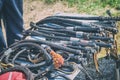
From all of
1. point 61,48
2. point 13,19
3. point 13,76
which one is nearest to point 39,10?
point 13,19

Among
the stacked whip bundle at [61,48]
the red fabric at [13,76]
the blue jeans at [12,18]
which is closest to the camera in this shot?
the red fabric at [13,76]

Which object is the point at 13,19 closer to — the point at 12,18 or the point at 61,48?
the point at 12,18

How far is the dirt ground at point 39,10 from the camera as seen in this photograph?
7.03m

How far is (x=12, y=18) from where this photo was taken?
503 cm

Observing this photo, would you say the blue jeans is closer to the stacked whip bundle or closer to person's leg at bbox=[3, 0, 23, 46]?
person's leg at bbox=[3, 0, 23, 46]

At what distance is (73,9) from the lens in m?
7.05

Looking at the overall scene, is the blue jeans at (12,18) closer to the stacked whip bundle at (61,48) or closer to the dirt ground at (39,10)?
the stacked whip bundle at (61,48)

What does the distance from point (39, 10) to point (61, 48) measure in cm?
378

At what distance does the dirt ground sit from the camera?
23.1ft

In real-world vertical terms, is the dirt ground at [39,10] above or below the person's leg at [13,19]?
below

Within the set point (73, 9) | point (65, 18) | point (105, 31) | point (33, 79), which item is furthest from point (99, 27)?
point (73, 9)

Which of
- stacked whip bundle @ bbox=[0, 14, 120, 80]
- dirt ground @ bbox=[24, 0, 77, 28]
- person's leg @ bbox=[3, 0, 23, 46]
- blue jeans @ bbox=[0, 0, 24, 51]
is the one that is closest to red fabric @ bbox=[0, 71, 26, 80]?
stacked whip bundle @ bbox=[0, 14, 120, 80]

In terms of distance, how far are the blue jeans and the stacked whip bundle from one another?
0.74 m

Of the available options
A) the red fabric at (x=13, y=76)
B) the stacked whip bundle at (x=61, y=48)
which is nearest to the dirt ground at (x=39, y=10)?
the stacked whip bundle at (x=61, y=48)
